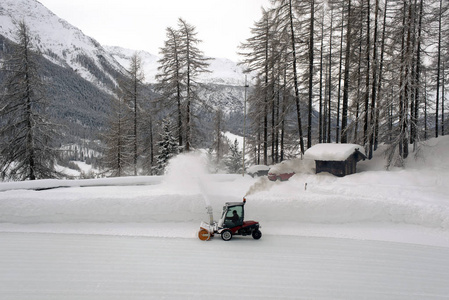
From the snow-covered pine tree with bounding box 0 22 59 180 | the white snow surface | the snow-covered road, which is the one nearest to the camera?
the snow-covered road

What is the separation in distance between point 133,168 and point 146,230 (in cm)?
1597

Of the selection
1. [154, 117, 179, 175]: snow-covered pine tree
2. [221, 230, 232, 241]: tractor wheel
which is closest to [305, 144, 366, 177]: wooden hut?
[221, 230, 232, 241]: tractor wheel

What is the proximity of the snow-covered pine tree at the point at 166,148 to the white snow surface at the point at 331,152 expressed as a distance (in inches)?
475

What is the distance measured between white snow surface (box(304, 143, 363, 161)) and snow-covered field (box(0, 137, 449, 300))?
9.48 ft

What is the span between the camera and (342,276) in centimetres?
690

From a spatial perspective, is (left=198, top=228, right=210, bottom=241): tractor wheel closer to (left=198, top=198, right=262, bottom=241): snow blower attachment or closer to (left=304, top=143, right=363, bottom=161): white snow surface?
(left=198, top=198, right=262, bottom=241): snow blower attachment

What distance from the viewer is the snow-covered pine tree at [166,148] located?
75.0 ft

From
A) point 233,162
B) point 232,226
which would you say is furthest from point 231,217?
point 233,162

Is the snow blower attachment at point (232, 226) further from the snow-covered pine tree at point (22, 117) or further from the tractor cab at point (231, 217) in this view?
the snow-covered pine tree at point (22, 117)

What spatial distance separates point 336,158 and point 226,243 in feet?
38.4

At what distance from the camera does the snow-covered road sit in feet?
20.0

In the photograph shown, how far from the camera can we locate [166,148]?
23.1m

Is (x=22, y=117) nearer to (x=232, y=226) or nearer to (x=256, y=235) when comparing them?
(x=232, y=226)

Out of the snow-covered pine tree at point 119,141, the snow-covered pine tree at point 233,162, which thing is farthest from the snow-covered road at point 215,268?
the snow-covered pine tree at point 233,162
